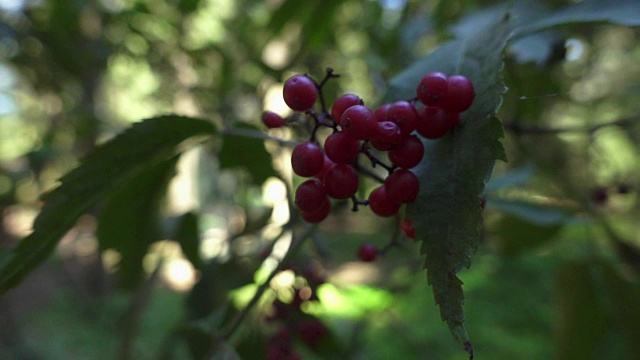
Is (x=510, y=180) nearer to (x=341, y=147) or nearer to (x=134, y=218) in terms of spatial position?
(x=341, y=147)

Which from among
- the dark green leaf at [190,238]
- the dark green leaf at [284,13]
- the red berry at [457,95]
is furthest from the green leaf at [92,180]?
the dark green leaf at [284,13]

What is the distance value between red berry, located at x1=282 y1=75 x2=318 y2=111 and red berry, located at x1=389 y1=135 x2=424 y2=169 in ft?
0.40

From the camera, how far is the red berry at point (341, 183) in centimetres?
51

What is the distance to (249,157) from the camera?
94cm

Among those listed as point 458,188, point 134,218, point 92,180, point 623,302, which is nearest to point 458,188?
point 458,188

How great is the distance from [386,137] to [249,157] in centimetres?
50

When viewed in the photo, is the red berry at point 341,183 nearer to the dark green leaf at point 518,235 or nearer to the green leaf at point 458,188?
the green leaf at point 458,188

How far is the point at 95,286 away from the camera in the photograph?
362 cm

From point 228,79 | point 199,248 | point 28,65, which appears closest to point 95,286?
point 28,65

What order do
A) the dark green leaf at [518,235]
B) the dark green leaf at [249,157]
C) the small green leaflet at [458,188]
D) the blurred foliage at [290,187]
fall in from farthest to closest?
the dark green leaf at [518,235], the dark green leaf at [249,157], the blurred foliage at [290,187], the small green leaflet at [458,188]

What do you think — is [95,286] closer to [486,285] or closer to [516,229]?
[486,285]

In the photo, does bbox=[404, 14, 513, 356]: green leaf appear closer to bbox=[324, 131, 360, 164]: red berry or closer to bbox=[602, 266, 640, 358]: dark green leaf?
bbox=[324, 131, 360, 164]: red berry

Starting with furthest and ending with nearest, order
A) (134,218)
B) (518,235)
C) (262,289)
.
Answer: (518,235) → (134,218) → (262,289)

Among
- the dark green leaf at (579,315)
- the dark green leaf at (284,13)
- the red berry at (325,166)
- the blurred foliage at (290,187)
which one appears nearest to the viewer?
the red berry at (325,166)
